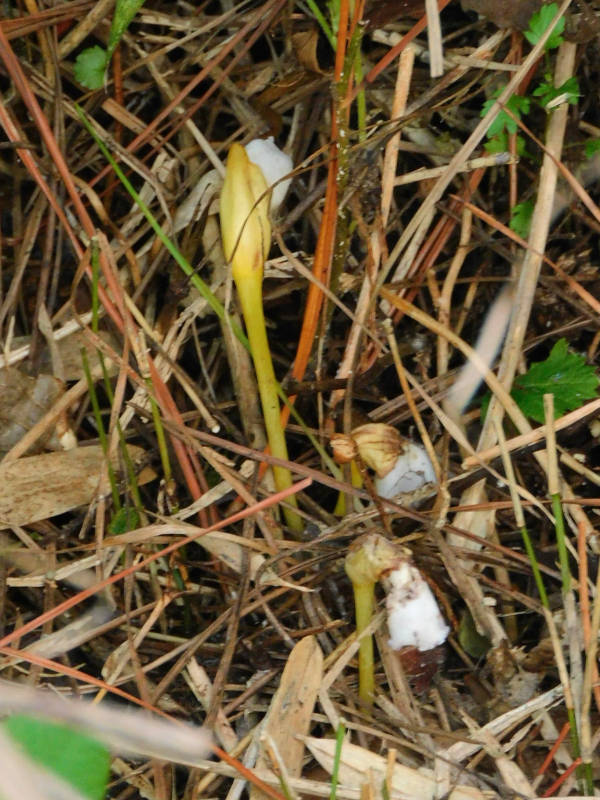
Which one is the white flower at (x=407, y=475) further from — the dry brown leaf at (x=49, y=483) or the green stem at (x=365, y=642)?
the dry brown leaf at (x=49, y=483)

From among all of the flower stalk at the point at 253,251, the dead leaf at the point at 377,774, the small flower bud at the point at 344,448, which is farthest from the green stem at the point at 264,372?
the dead leaf at the point at 377,774

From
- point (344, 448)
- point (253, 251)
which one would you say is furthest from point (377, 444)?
point (253, 251)

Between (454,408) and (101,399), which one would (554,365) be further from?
(101,399)

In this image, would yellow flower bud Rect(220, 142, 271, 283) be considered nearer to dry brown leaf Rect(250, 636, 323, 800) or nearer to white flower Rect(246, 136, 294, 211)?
white flower Rect(246, 136, 294, 211)

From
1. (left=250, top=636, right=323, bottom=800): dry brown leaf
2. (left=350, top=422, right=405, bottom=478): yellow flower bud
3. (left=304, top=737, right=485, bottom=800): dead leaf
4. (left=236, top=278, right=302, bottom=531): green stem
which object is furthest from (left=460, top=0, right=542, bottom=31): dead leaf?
(left=304, top=737, right=485, bottom=800): dead leaf

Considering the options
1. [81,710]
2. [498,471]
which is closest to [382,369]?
[498,471]

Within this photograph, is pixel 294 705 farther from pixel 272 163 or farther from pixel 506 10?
pixel 506 10
